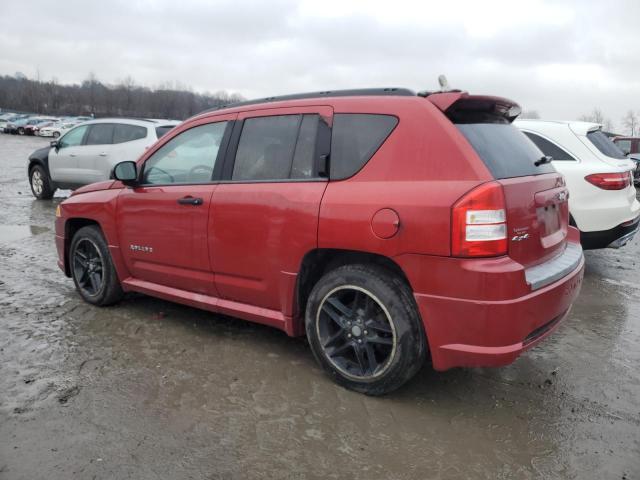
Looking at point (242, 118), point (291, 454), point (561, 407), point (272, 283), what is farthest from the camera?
point (242, 118)

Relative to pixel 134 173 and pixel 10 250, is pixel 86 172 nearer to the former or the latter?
pixel 10 250

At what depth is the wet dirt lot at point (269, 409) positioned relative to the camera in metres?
2.57

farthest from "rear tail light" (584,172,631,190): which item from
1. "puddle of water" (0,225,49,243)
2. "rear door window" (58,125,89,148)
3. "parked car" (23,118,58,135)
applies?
"parked car" (23,118,58,135)

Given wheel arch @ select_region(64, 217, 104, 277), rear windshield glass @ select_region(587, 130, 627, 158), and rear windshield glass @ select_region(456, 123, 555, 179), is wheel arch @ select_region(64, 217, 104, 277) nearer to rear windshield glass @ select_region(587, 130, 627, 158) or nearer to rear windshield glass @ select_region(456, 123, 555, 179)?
rear windshield glass @ select_region(456, 123, 555, 179)

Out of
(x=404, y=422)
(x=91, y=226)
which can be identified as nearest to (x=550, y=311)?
(x=404, y=422)

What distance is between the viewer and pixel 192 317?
456 cm

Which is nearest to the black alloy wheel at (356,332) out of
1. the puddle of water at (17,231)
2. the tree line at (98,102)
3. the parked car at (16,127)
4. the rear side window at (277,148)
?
the rear side window at (277,148)

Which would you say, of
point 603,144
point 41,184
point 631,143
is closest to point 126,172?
point 603,144

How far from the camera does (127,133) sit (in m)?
9.79

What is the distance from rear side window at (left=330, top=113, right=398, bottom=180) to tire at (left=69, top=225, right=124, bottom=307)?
2499mm

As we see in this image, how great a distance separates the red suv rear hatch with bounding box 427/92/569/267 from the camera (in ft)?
9.20

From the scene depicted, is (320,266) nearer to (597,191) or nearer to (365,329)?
(365,329)

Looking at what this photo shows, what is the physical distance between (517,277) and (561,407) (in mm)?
1028

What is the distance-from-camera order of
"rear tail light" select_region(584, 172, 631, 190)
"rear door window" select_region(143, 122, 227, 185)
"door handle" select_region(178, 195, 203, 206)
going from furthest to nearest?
"rear tail light" select_region(584, 172, 631, 190) < "rear door window" select_region(143, 122, 227, 185) < "door handle" select_region(178, 195, 203, 206)
